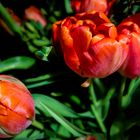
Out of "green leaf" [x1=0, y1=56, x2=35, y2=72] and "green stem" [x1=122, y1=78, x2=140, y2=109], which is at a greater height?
"green leaf" [x1=0, y1=56, x2=35, y2=72]

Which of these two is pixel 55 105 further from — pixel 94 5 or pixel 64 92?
pixel 94 5

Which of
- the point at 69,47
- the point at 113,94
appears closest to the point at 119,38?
the point at 69,47

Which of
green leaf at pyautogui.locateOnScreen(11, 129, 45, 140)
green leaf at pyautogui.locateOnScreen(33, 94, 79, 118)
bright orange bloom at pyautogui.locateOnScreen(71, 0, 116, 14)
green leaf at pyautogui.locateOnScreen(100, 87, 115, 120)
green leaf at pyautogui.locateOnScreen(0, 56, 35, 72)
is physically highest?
bright orange bloom at pyautogui.locateOnScreen(71, 0, 116, 14)

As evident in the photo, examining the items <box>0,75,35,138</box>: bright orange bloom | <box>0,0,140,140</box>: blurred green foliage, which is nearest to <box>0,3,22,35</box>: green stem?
<box>0,0,140,140</box>: blurred green foliage

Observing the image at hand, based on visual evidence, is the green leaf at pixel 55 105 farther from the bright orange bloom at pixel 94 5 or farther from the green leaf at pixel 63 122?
the bright orange bloom at pixel 94 5

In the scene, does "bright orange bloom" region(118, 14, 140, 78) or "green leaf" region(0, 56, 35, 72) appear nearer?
"bright orange bloom" region(118, 14, 140, 78)

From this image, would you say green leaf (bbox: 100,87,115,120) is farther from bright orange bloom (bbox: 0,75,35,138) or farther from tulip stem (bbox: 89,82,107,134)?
bright orange bloom (bbox: 0,75,35,138)

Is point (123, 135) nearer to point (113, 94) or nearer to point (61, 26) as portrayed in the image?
point (113, 94)
